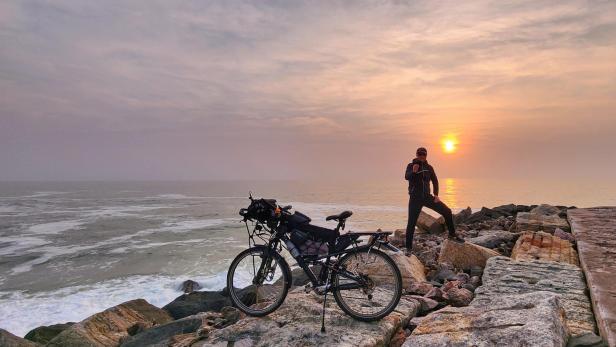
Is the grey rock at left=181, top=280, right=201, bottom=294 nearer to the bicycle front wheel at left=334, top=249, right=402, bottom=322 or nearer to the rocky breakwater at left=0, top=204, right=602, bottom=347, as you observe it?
the rocky breakwater at left=0, top=204, right=602, bottom=347

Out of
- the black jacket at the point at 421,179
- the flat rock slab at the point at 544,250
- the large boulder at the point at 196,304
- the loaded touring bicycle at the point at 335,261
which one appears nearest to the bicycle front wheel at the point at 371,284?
the loaded touring bicycle at the point at 335,261

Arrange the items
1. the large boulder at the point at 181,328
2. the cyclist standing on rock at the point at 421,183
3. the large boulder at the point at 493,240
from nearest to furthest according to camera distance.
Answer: the large boulder at the point at 181,328, the cyclist standing on rock at the point at 421,183, the large boulder at the point at 493,240

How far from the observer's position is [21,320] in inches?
647

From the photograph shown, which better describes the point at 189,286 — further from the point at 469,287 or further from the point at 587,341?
the point at 587,341

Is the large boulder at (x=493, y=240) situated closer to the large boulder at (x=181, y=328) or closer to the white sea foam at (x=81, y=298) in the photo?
the large boulder at (x=181, y=328)

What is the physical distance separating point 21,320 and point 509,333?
1851 centimetres

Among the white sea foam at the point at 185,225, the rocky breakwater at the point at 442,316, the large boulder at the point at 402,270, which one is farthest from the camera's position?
the white sea foam at the point at 185,225

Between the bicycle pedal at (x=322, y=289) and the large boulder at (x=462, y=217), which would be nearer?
the bicycle pedal at (x=322, y=289)

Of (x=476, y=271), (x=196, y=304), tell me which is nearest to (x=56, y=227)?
(x=196, y=304)

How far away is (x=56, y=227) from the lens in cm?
4606

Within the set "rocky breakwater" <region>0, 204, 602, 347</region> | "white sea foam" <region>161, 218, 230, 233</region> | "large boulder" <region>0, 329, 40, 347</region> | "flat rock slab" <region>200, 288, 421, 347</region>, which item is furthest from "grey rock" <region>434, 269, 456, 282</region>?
"white sea foam" <region>161, 218, 230, 233</region>

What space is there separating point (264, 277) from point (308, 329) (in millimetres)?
1351

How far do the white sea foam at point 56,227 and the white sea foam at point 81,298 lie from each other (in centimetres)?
2557

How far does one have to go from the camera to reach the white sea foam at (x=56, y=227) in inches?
1698
